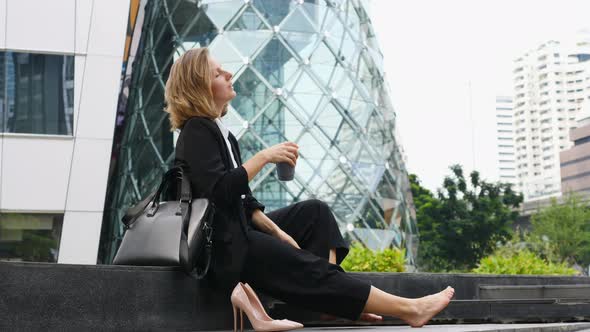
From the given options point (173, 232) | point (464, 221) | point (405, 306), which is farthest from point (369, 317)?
point (464, 221)

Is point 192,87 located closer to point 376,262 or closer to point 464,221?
point 376,262

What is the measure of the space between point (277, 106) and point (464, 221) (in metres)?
24.2

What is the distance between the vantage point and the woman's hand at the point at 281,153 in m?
4.04

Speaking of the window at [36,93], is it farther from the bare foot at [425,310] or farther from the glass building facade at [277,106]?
the bare foot at [425,310]

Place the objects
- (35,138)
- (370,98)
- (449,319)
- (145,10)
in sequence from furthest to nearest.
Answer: (370,98), (145,10), (35,138), (449,319)

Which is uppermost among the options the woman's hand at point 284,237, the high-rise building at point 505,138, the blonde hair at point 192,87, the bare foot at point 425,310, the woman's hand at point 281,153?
the high-rise building at point 505,138

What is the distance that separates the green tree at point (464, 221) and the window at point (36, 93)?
27573 mm

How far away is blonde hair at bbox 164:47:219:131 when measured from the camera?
4270 millimetres

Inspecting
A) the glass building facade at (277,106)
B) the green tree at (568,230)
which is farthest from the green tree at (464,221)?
the glass building facade at (277,106)

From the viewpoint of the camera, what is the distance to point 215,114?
14.3 feet

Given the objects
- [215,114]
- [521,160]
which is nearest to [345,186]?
[215,114]

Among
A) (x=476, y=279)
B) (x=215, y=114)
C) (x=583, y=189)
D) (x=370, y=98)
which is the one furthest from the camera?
(x=583, y=189)

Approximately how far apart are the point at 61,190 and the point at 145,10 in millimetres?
6035

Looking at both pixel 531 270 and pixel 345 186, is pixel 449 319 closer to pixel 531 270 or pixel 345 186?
pixel 531 270
